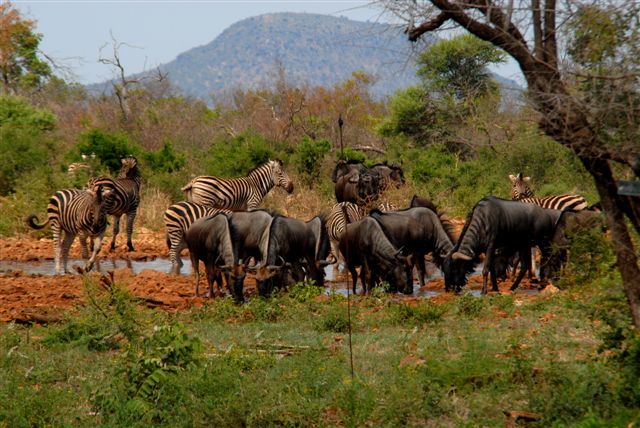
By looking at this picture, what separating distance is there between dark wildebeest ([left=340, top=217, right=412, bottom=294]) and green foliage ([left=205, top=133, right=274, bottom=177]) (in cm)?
1078

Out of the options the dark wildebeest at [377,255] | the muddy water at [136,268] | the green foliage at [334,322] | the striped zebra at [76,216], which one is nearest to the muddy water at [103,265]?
the muddy water at [136,268]

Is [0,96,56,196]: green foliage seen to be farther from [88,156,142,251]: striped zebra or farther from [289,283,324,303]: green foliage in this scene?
[289,283,324,303]: green foliage

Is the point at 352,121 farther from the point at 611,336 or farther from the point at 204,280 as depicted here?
the point at 611,336

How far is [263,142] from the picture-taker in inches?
1097

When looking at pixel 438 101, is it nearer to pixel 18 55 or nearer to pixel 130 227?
pixel 130 227

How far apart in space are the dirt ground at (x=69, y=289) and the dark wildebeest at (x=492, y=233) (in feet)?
2.72

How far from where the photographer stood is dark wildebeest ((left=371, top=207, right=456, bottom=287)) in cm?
1537

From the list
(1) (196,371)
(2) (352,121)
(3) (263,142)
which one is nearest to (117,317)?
(1) (196,371)

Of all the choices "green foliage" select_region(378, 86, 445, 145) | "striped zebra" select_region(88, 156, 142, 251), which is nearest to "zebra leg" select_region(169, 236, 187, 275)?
"striped zebra" select_region(88, 156, 142, 251)

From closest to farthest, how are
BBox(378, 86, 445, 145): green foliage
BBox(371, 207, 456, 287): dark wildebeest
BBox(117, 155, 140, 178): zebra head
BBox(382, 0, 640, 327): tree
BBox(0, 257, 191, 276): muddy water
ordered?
BBox(382, 0, 640, 327): tree < BBox(371, 207, 456, 287): dark wildebeest < BBox(0, 257, 191, 276): muddy water < BBox(117, 155, 140, 178): zebra head < BBox(378, 86, 445, 145): green foliage

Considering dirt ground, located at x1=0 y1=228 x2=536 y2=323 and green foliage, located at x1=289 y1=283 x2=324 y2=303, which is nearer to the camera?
dirt ground, located at x1=0 y1=228 x2=536 y2=323

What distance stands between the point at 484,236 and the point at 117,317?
6.68 meters

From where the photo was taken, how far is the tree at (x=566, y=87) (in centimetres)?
726

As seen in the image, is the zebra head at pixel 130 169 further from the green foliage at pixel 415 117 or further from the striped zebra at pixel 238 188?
the green foliage at pixel 415 117
